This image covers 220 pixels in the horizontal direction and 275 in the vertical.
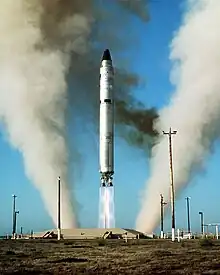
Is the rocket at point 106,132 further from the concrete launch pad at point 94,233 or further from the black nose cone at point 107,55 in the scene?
the concrete launch pad at point 94,233

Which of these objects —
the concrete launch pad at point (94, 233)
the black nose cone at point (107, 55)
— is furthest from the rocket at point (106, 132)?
the concrete launch pad at point (94, 233)

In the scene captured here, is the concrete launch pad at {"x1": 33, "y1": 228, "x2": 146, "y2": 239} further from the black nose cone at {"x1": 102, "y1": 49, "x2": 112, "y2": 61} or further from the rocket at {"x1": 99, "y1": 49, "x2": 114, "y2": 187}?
the black nose cone at {"x1": 102, "y1": 49, "x2": 112, "y2": 61}

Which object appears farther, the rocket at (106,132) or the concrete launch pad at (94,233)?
the concrete launch pad at (94,233)

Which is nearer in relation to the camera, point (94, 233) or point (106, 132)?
point (106, 132)

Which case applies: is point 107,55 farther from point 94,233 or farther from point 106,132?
point 94,233

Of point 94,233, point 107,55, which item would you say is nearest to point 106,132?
point 107,55

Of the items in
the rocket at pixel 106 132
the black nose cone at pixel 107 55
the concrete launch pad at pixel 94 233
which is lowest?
the concrete launch pad at pixel 94 233

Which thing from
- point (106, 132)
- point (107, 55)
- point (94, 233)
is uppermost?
point (107, 55)

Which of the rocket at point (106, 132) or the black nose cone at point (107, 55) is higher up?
the black nose cone at point (107, 55)

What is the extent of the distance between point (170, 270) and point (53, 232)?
70.2 meters

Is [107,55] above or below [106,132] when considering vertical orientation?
above

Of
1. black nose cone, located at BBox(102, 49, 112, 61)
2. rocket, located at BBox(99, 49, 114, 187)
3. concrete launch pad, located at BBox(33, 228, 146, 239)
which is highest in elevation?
black nose cone, located at BBox(102, 49, 112, 61)

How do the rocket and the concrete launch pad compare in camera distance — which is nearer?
the rocket

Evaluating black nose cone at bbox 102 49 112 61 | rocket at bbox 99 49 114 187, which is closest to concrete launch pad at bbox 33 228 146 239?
rocket at bbox 99 49 114 187
